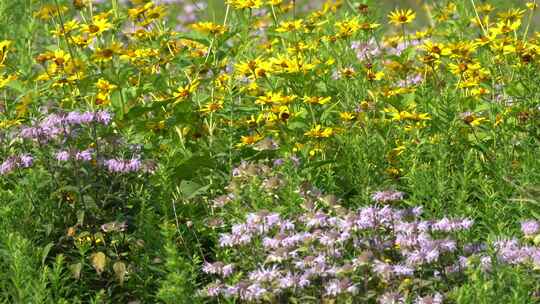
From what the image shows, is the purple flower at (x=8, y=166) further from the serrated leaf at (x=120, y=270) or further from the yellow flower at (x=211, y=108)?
the yellow flower at (x=211, y=108)

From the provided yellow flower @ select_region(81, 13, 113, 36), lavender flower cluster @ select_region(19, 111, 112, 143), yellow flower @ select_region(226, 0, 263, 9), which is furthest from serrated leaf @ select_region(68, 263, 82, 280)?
yellow flower @ select_region(226, 0, 263, 9)

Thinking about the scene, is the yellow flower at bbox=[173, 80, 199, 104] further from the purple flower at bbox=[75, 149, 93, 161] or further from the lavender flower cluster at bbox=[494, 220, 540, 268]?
the lavender flower cluster at bbox=[494, 220, 540, 268]

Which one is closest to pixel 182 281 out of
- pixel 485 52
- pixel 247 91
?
pixel 247 91

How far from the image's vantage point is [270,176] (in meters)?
3.65

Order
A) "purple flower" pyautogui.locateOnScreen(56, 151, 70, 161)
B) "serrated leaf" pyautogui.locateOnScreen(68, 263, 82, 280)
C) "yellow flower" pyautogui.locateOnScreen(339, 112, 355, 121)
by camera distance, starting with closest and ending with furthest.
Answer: "serrated leaf" pyautogui.locateOnScreen(68, 263, 82, 280), "purple flower" pyautogui.locateOnScreen(56, 151, 70, 161), "yellow flower" pyautogui.locateOnScreen(339, 112, 355, 121)

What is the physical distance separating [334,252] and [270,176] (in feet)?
1.80

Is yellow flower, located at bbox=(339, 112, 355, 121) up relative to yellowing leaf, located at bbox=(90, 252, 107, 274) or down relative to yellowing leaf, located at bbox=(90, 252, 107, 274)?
up

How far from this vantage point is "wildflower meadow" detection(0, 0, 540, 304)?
10.4 feet

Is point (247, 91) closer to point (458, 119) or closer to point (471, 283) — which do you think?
point (458, 119)

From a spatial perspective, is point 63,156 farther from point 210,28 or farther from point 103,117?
point 210,28

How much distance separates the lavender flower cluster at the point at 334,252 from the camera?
3.10 meters

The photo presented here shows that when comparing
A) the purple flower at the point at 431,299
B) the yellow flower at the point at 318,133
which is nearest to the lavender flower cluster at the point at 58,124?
the yellow flower at the point at 318,133

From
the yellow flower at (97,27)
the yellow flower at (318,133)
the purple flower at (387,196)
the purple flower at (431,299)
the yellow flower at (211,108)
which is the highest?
the yellow flower at (97,27)

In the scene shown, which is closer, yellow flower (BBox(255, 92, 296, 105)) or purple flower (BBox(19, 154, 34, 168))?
purple flower (BBox(19, 154, 34, 168))
